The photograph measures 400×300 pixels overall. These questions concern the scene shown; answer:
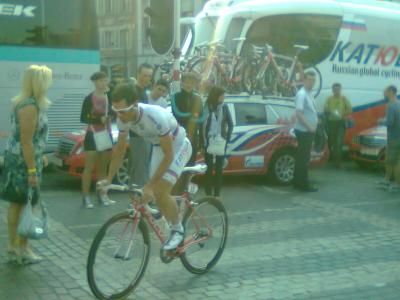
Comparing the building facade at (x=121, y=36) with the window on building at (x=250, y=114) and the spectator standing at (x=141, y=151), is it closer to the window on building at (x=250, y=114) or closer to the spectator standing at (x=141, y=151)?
the window on building at (x=250, y=114)

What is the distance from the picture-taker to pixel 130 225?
5633 mm

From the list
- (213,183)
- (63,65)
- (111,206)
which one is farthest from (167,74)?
(111,206)

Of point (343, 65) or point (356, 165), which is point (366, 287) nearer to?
point (356, 165)

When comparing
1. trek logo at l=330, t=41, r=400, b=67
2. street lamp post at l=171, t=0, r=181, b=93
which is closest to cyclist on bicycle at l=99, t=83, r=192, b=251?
street lamp post at l=171, t=0, r=181, b=93

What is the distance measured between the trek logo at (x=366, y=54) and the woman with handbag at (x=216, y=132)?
21.8 feet

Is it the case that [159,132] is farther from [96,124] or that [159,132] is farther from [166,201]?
[96,124]

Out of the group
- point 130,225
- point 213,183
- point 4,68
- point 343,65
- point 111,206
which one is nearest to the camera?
point 130,225

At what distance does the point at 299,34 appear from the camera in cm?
1600

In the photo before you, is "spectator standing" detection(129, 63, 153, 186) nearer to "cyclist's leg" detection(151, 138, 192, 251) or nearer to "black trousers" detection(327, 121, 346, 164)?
"cyclist's leg" detection(151, 138, 192, 251)

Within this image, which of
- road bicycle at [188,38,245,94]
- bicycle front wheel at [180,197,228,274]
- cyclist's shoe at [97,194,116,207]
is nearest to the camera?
bicycle front wheel at [180,197,228,274]

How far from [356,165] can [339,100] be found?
4.81 ft

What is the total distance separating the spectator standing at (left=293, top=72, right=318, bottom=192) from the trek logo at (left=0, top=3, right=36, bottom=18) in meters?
4.94

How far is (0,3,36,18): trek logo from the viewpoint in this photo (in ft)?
40.1

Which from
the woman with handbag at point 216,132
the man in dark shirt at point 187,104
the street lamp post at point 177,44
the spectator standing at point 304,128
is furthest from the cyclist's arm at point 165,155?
the spectator standing at point 304,128
